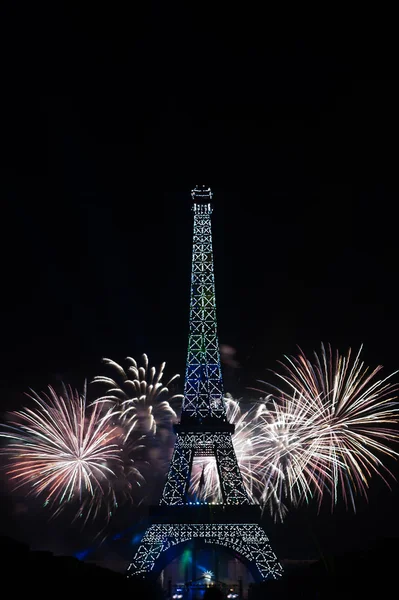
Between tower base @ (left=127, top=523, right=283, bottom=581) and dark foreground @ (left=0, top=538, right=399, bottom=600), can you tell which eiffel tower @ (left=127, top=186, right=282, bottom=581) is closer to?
tower base @ (left=127, top=523, right=283, bottom=581)

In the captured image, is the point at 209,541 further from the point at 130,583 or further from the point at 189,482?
the point at 130,583

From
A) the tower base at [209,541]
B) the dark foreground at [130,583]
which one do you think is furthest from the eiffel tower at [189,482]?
the dark foreground at [130,583]

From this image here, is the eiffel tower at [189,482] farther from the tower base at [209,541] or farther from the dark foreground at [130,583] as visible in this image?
the dark foreground at [130,583]

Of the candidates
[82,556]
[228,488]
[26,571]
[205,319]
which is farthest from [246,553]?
[26,571]

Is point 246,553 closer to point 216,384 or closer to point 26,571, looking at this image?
point 216,384

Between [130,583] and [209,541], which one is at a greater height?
[209,541]

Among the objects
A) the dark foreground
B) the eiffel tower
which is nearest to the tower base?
the eiffel tower

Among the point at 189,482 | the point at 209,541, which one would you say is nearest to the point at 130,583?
the point at 209,541
